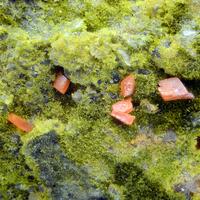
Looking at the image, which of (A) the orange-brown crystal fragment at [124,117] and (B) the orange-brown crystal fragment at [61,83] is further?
(B) the orange-brown crystal fragment at [61,83]

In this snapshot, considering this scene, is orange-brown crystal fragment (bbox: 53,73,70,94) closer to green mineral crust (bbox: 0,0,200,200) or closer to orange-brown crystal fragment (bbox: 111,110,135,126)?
Answer: green mineral crust (bbox: 0,0,200,200)

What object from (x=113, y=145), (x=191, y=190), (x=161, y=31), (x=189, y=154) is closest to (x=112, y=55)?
(x=161, y=31)

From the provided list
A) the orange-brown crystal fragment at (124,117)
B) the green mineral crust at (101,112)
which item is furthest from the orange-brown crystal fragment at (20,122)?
the orange-brown crystal fragment at (124,117)

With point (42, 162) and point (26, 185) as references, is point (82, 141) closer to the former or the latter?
point (42, 162)

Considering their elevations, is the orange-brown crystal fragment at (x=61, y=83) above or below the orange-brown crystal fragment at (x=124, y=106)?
above

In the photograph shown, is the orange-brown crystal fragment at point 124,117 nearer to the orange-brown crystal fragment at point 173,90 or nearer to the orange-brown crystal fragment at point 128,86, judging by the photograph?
the orange-brown crystal fragment at point 128,86

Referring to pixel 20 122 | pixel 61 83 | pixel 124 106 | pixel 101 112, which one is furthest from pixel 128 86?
pixel 20 122

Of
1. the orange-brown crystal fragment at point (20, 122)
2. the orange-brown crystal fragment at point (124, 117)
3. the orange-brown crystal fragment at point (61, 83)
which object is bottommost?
the orange-brown crystal fragment at point (20, 122)
